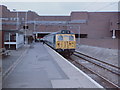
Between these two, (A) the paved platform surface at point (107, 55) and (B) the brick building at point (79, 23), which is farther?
(B) the brick building at point (79, 23)

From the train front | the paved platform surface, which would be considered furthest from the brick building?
the train front

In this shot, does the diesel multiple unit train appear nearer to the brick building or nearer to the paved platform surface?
the paved platform surface

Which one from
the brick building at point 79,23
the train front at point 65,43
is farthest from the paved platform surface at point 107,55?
the brick building at point 79,23

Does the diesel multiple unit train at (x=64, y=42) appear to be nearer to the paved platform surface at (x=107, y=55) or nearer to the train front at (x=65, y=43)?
the train front at (x=65, y=43)

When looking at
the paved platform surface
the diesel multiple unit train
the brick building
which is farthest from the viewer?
the brick building

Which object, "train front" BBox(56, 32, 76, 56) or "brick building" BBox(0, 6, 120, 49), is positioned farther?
"brick building" BBox(0, 6, 120, 49)

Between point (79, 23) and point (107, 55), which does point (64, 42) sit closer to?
point (107, 55)

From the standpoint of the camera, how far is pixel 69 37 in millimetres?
20047

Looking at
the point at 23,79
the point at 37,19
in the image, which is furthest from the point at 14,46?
the point at 37,19

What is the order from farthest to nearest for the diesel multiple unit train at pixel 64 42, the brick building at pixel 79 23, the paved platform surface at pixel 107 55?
1. the brick building at pixel 79 23
2. the diesel multiple unit train at pixel 64 42
3. the paved platform surface at pixel 107 55

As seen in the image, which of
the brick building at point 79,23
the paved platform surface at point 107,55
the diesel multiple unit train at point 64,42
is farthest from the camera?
the brick building at point 79,23

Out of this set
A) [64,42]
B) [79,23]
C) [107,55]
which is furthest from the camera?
[79,23]

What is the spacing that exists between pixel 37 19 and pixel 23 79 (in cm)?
7102

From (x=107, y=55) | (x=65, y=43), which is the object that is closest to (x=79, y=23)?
(x=107, y=55)
